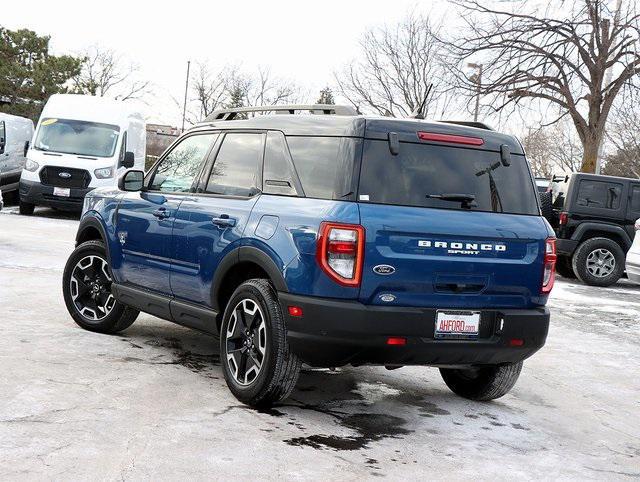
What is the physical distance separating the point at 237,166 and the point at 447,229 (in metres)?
1.61

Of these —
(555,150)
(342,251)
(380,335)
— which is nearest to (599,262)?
(380,335)

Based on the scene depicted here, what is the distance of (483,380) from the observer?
630 centimetres

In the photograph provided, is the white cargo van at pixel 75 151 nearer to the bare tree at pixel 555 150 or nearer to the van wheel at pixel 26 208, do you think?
the van wheel at pixel 26 208

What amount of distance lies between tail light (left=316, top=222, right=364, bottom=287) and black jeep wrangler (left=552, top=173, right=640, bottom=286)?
1195 cm

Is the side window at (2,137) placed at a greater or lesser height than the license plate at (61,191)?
greater

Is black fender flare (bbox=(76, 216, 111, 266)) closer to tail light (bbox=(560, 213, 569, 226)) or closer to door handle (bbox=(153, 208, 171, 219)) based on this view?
door handle (bbox=(153, 208, 171, 219))

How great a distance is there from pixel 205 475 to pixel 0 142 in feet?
62.1

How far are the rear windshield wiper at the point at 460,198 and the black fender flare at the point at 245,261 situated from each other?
983 mm

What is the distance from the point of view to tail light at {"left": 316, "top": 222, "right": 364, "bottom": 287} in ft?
16.5

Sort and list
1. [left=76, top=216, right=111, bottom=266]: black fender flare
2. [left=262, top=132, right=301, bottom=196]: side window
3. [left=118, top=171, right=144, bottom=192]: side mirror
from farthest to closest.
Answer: [left=76, top=216, right=111, bottom=266]: black fender flare, [left=118, top=171, right=144, bottom=192]: side mirror, [left=262, top=132, right=301, bottom=196]: side window

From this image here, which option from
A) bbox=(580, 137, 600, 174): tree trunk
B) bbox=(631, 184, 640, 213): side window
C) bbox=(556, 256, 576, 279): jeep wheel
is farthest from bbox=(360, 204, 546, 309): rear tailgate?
bbox=(580, 137, 600, 174): tree trunk

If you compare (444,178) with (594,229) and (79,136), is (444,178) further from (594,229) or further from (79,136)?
(79,136)

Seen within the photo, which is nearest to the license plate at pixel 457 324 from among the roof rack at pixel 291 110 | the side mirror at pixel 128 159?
the roof rack at pixel 291 110

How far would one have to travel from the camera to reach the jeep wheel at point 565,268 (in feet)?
55.4
